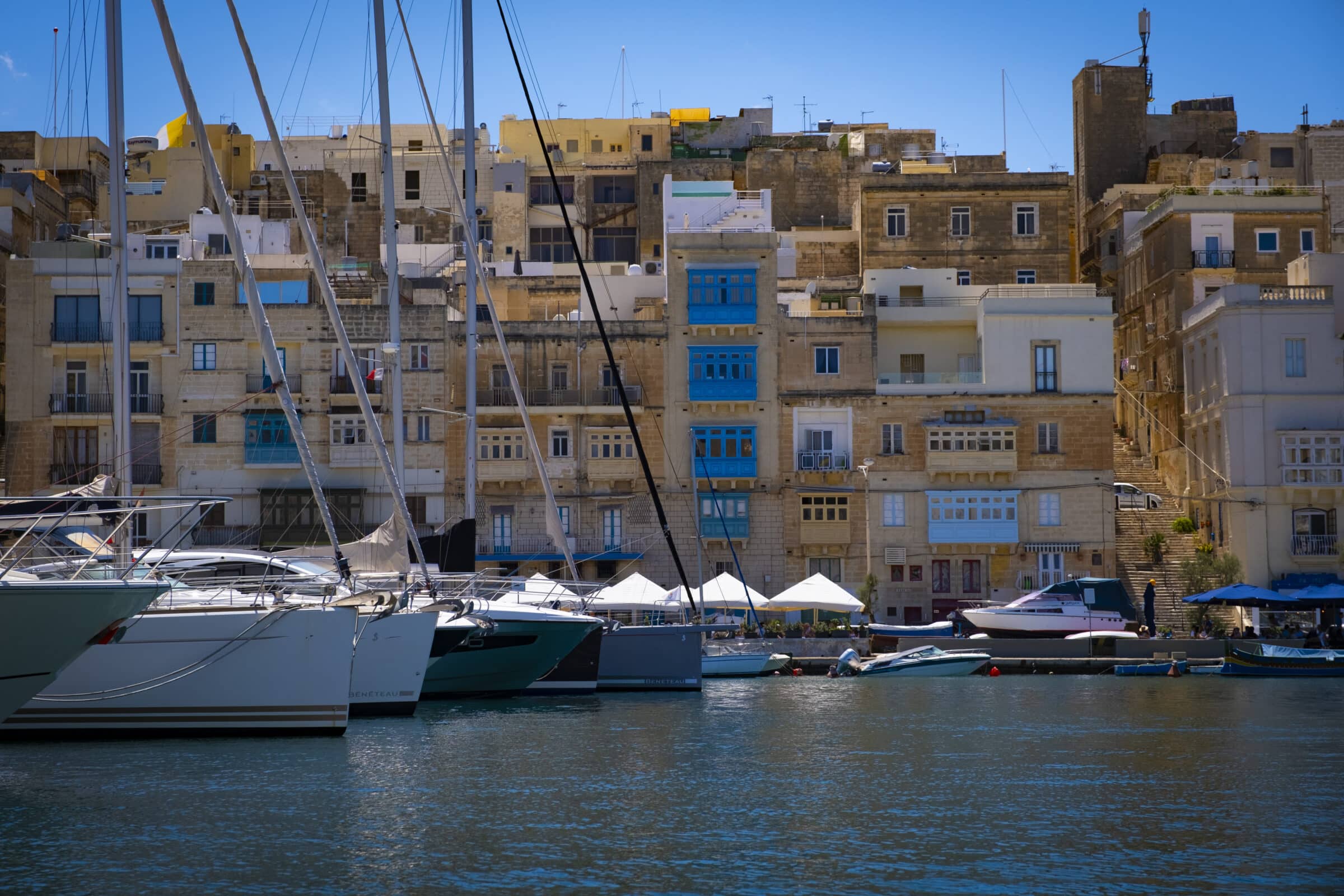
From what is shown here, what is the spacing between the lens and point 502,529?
2269 inches

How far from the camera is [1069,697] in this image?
129 feet

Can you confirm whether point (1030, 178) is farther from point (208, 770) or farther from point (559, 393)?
point (208, 770)

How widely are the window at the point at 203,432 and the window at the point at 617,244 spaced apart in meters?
23.4

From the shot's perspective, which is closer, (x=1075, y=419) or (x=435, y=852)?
(x=435, y=852)

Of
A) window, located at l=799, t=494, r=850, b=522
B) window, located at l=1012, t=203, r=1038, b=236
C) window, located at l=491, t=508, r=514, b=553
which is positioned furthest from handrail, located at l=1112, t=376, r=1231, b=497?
window, located at l=491, t=508, r=514, b=553

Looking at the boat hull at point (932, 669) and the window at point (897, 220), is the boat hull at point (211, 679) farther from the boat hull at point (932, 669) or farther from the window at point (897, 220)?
the window at point (897, 220)

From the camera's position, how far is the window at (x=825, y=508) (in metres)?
57.6

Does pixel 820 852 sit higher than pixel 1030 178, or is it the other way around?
pixel 1030 178

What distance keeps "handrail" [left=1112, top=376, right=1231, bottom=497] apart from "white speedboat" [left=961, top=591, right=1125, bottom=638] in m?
7.82

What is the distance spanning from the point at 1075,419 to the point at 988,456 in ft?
11.5

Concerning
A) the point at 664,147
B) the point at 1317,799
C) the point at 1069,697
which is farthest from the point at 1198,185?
the point at 1317,799

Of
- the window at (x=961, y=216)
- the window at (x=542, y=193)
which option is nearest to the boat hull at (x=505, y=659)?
the window at (x=961, y=216)

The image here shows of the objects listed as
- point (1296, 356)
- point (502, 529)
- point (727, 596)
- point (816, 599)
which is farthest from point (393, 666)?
point (1296, 356)

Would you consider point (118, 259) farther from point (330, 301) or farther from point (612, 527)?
point (612, 527)
